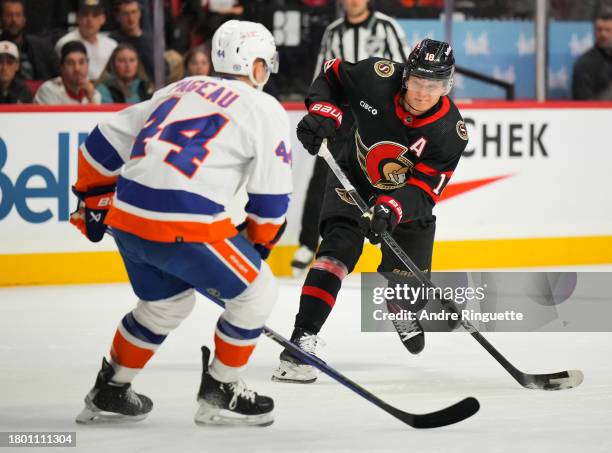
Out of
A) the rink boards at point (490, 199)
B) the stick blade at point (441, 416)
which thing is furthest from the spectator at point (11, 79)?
the stick blade at point (441, 416)

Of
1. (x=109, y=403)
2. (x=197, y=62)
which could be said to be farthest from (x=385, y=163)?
(x=197, y=62)

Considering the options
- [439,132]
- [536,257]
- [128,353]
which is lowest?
[536,257]

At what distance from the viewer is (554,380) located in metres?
3.70

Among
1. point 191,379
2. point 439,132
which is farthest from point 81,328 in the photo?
point 439,132

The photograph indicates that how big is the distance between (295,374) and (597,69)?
11.6ft

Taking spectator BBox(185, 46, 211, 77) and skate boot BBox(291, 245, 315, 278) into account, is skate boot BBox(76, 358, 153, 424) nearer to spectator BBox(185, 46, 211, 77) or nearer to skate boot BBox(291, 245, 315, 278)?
skate boot BBox(291, 245, 315, 278)

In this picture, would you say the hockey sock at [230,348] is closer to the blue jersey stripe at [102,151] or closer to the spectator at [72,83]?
the blue jersey stripe at [102,151]

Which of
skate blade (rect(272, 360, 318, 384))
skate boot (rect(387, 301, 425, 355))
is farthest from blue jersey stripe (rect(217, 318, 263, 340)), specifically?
skate boot (rect(387, 301, 425, 355))

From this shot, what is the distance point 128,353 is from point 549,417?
1.13 metres

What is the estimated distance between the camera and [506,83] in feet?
21.4

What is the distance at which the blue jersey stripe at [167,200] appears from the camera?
287 centimetres

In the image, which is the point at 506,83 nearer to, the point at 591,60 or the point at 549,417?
the point at 591,60

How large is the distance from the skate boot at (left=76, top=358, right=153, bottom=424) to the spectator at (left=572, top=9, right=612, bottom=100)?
4011 millimetres

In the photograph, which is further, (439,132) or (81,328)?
(81,328)
